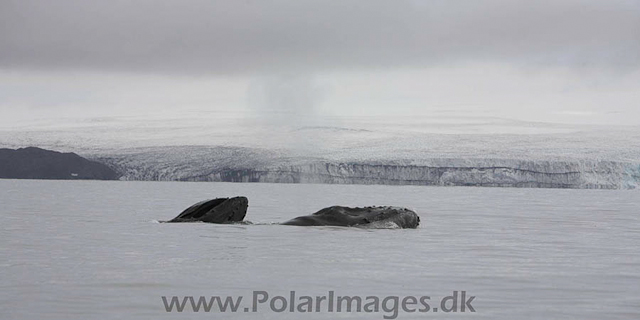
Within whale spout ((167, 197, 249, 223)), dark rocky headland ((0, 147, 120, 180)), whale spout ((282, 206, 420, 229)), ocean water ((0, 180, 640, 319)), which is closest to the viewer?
ocean water ((0, 180, 640, 319))

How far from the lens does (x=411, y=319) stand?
827 cm

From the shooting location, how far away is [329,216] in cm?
2103

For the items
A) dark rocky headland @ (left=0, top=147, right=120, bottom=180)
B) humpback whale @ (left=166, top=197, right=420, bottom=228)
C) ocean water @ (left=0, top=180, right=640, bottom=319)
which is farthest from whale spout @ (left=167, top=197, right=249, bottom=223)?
dark rocky headland @ (left=0, top=147, right=120, bottom=180)

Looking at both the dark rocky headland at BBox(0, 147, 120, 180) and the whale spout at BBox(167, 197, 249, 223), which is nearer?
the whale spout at BBox(167, 197, 249, 223)

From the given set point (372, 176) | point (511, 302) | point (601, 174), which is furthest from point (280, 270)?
point (372, 176)

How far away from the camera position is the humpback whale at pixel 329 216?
20.8 m

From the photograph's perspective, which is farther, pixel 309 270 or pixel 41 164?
pixel 41 164

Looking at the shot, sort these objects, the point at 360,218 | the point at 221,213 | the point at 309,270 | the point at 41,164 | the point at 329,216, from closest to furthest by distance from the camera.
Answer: the point at 309,270 → the point at 360,218 → the point at 329,216 → the point at 221,213 → the point at 41,164

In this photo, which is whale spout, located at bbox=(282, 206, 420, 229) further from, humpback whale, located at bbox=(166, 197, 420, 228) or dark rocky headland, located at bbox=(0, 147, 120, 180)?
dark rocky headland, located at bbox=(0, 147, 120, 180)

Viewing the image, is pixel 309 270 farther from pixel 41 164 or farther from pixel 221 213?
pixel 41 164

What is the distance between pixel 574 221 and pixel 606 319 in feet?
61.0

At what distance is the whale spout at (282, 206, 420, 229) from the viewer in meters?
20.7

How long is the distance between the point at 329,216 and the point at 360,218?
30.5 inches

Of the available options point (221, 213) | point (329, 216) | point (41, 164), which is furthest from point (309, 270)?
point (41, 164)
